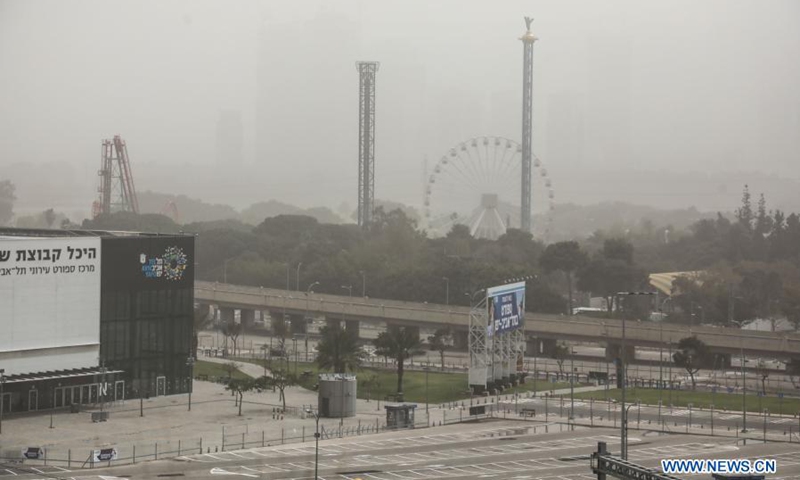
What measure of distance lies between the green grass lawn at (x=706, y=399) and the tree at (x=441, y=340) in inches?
753

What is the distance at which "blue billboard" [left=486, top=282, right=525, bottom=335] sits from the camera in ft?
245

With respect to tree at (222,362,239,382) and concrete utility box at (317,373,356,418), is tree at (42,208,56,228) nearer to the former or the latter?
tree at (222,362,239,382)

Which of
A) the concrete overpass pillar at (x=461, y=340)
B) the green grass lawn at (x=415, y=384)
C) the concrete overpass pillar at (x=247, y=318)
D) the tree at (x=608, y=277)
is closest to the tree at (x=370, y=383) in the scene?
the green grass lawn at (x=415, y=384)

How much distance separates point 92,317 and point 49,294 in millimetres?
2898

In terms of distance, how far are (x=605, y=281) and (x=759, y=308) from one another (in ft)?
49.9

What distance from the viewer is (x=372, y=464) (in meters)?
49.5

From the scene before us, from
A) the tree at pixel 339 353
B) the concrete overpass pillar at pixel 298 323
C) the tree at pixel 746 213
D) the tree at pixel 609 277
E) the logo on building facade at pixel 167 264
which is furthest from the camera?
the tree at pixel 746 213

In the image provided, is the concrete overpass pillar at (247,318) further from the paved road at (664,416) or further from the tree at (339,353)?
the paved road at (664,416)

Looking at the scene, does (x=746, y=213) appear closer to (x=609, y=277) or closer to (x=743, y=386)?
(x=609, y=277)

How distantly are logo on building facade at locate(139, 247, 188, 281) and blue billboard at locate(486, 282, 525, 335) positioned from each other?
1780 centimetres

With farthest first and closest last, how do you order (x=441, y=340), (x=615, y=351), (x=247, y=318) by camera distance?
(x=247, y=318)
(x=441, y=340)
(x=615, y=351)

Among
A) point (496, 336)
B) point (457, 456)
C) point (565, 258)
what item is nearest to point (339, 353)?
point (496, 336)

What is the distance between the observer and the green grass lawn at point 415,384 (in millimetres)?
73062

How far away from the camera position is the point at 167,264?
229 ft
